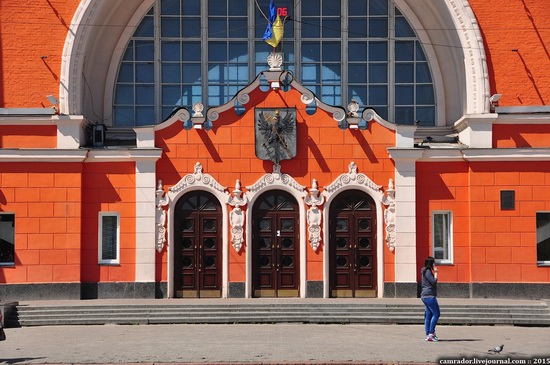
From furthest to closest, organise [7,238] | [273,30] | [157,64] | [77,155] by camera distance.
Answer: [157,64]
[273,30]
[7,238]
[77,155]

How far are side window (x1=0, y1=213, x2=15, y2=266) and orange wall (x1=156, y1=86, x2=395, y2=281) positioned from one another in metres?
4.11

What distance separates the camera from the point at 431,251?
2697cm

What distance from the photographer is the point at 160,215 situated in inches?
1056

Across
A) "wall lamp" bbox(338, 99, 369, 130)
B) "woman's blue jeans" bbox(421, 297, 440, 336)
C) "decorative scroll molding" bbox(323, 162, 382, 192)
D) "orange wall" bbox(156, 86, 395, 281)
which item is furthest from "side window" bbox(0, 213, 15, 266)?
"woman's blue jeans" bbox(421, 297, 440, 336)

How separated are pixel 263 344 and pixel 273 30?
34.8 ft

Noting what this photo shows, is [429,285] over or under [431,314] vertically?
over

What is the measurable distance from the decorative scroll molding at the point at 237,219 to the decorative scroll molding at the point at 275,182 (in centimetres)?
27

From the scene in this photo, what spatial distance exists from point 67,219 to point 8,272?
2033 mm

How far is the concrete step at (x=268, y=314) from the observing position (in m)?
24.1

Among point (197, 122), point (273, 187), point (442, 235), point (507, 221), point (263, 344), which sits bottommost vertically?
point (263, 344)

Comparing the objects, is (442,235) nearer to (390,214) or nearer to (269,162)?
(390,214)

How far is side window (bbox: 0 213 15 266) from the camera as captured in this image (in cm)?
Answer: 2669

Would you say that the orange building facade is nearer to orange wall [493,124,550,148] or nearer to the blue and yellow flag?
orange wall [493,124,550,148]

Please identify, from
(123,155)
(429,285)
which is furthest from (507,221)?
(123,155)
